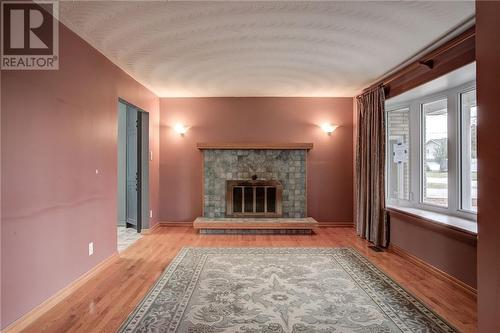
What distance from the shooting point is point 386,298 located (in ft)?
8.46

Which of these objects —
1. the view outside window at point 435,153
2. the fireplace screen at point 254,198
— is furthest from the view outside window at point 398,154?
the fireplace screen at point 254,198

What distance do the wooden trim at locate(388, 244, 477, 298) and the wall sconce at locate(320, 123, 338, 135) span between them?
2296mm

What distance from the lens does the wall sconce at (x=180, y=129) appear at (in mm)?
5477

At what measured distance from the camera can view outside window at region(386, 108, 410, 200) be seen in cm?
434

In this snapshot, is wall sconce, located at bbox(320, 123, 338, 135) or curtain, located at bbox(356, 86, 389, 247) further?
wall sconce, located at bbox(320, 123, 338, 135)

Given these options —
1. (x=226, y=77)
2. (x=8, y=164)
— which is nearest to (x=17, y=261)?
(x=8, y=164)

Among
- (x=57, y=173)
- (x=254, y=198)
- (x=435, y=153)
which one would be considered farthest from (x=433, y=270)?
(x=57, y=173)

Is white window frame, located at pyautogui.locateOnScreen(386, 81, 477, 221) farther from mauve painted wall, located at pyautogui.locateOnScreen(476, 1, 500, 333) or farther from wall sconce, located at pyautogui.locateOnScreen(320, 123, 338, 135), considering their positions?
mauve painted wall, located at pyautogui.locateOnScreen(476, 1, 500, 333)

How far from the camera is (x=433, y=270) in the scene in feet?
10.5

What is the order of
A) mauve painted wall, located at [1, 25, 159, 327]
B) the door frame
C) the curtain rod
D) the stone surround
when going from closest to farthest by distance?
1. mauve painted wall, located at [1, 25, 159, 327]
2. the curtain rod
3. the door frame
4. the stone surround

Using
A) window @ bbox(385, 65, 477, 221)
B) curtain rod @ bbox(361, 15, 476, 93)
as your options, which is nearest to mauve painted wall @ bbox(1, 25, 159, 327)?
curtain rod @ bbox(361, 15, 476, 93)

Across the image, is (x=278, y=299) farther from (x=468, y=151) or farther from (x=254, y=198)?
(x=254, y=198)

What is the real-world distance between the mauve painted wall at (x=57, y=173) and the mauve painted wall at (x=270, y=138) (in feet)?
6.10

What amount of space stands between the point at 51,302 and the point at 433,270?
3.77 metres
